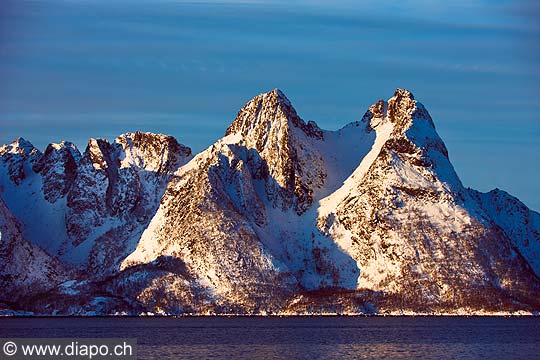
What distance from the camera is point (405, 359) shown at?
19850cm

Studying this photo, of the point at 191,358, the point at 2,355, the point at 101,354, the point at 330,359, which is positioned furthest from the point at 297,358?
the point at 2,355

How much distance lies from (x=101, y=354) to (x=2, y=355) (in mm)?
16365

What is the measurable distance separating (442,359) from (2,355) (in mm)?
73818

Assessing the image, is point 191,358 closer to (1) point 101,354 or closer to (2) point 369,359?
(1) point 101,354

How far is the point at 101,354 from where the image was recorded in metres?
199

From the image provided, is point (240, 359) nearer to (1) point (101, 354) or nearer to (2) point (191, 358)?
(2) point (191, 358)

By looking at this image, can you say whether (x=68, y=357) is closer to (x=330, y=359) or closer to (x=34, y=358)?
(x=34, y=358)

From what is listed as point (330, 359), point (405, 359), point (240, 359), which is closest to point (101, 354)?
point (240, 359)

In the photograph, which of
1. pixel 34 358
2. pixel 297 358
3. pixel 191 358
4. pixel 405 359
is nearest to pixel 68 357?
pixel 34 358

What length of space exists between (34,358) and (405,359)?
6198cm

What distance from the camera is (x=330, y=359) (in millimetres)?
197750

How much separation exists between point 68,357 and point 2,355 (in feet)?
38.3

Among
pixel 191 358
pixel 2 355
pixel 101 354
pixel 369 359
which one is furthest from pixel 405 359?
pixel 2 355

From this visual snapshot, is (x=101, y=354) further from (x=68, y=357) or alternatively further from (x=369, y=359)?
(x=369, y=359)
